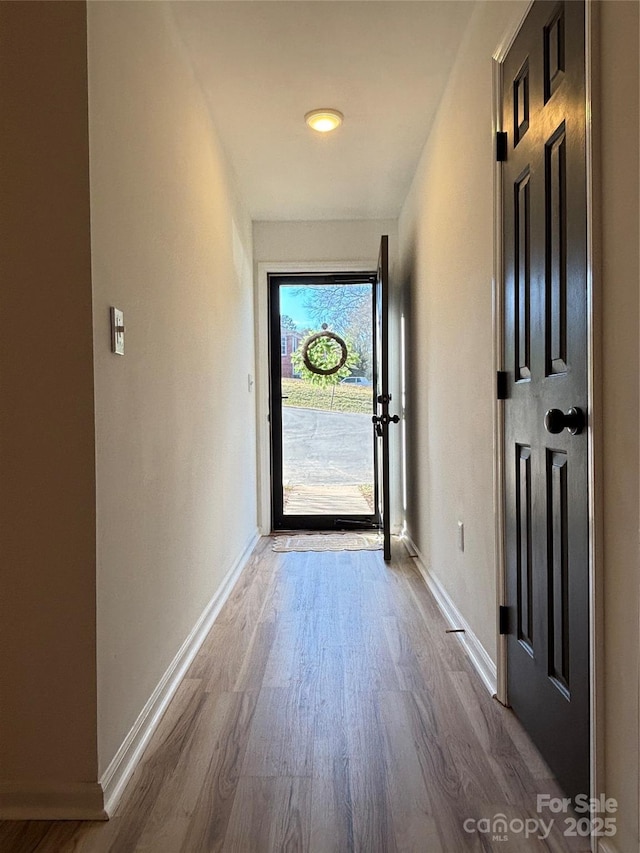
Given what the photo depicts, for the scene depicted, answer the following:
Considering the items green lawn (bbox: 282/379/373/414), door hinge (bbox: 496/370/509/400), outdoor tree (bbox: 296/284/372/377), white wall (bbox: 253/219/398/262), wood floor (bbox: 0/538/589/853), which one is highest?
white wall (bbox: 253/219/398/262)

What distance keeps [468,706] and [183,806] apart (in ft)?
2.98

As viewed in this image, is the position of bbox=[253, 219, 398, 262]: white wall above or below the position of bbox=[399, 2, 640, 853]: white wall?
above

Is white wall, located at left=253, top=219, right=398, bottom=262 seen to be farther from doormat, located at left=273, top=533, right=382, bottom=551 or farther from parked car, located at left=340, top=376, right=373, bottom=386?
doormat, located at left=273, top=533, right=382, bottom=551

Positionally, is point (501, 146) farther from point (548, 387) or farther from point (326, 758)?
point (326, 758)

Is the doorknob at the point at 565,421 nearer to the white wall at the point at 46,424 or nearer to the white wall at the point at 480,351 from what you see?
the white wall at the point at 480,351

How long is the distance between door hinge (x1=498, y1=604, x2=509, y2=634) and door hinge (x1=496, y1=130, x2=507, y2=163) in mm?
1390

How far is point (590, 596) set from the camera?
1.29 meters

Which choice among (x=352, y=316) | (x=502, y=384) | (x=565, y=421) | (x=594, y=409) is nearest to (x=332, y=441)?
(x=352, y=316)

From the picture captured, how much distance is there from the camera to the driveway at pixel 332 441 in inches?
195

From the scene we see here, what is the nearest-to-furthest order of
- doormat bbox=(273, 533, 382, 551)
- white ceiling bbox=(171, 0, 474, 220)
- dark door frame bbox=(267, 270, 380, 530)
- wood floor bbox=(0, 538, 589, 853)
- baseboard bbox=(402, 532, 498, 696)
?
1. wood floor bbox=(0, 538, 589, 853)
2. baseboard bbox=(402, 532, 498, 696)
3. white ceiling bbox=(171, 0, 474, 220)
4. doormat bbox=(273, 533, 382, 551)
5. dark door frame bbox=(267, 270, 380, 530)

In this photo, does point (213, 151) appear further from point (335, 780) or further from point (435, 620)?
point (335, 780)

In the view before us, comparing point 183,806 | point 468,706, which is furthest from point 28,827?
point 468,706

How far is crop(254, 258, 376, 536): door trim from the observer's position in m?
4.75

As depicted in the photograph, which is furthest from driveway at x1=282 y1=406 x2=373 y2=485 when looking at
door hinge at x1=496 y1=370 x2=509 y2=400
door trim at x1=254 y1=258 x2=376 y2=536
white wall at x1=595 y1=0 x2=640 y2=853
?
white wall at x1=595 y1=0 x2=640 y2=853
